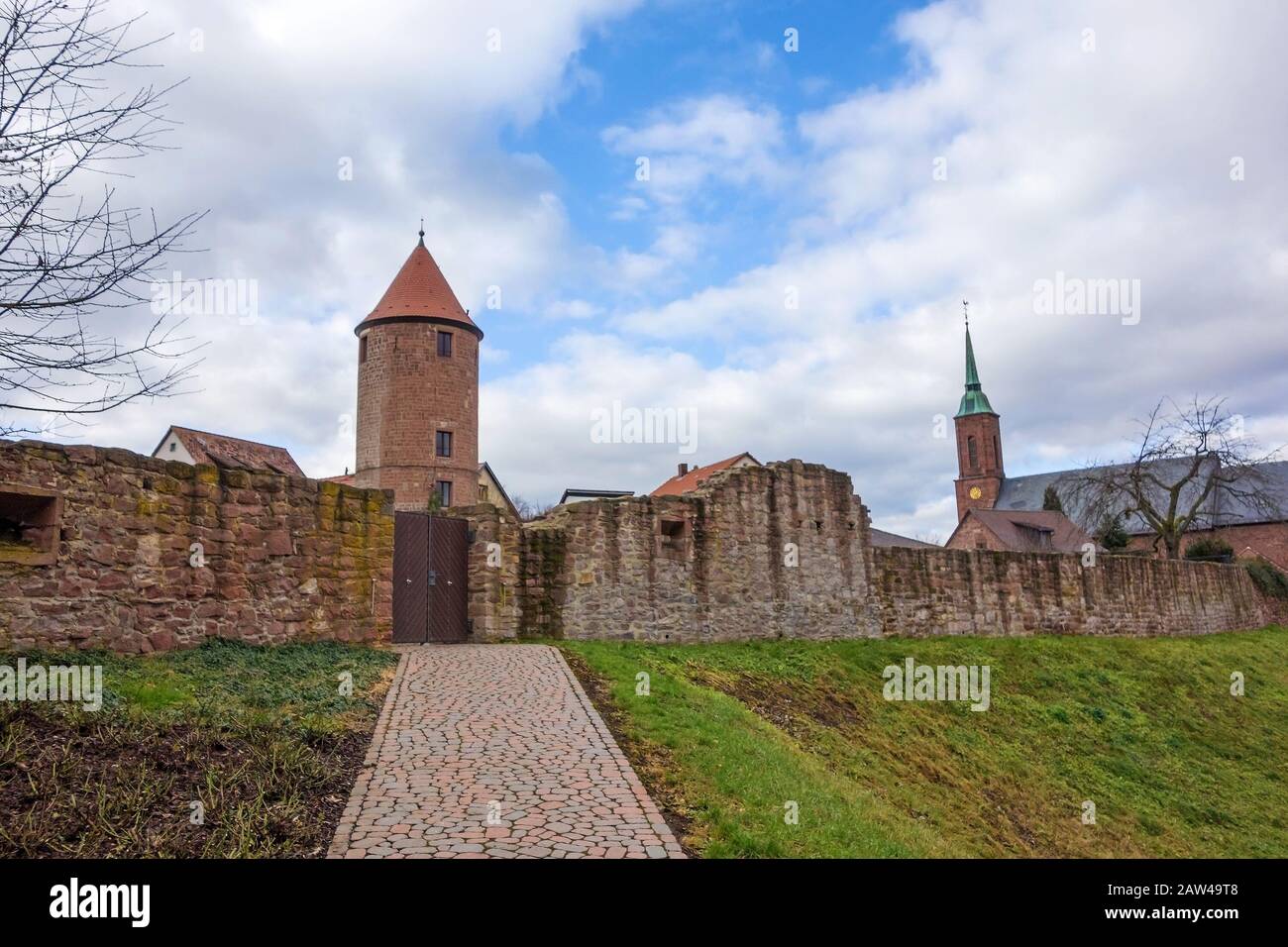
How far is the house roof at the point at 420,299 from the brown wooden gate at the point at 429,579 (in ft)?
82.8

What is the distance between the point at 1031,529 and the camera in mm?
62188

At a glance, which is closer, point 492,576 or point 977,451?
point 492,576

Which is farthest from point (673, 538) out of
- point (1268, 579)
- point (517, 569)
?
point (1268, 579)

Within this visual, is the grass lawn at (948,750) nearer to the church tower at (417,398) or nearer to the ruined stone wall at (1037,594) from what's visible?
the ruined stone wall at (1037,594)

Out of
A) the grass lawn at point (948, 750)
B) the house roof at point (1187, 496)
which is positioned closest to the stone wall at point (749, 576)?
the grass lawn at point (948, 750)

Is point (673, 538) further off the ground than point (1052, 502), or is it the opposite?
point (1052, 502)

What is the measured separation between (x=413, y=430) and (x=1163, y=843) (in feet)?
103

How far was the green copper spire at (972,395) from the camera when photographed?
92350 millimetres

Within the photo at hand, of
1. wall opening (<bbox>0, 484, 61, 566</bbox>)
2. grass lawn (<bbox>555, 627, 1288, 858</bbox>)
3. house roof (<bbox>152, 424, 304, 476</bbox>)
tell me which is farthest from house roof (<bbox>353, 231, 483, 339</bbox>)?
wall opening (<bbox>0, 484, 61, 566</bbox>)

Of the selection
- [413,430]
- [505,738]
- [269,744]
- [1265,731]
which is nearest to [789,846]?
[505,738]

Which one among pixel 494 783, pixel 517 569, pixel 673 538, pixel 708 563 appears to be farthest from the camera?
pixel 708 563

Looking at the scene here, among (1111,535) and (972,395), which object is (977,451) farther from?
(1111,535)

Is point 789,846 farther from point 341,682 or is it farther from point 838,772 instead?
point 341,682

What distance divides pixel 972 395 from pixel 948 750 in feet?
287
